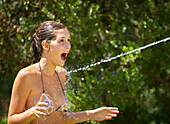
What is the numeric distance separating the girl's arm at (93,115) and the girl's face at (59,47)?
12.0 inches

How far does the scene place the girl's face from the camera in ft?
5.61

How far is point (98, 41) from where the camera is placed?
383 centimetres

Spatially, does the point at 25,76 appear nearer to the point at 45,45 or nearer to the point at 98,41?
the point at 45,45

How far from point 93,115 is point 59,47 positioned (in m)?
0.42

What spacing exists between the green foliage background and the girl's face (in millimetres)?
1067

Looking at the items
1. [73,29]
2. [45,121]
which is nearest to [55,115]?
[45,121]

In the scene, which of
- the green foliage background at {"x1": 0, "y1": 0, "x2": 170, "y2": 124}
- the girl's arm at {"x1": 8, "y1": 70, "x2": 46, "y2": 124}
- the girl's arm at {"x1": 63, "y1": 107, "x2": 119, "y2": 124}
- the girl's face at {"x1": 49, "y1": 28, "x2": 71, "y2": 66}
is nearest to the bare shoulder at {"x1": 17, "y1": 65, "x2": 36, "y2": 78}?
the girl's arm at {"x1": 8, "y1": 70, "x2": 46, "y2": 124}

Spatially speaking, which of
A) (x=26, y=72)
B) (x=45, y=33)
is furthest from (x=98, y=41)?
(x=26, y=72)

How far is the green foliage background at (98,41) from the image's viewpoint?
10.8ft

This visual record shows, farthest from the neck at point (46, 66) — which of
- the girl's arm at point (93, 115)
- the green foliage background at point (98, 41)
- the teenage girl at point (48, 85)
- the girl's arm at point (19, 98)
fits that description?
the green foliage background at point (98, 41)

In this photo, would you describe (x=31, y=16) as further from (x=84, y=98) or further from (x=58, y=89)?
(x=58, y=89)

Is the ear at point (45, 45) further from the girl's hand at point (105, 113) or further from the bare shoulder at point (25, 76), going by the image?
the girl's hand at point (105, 113)

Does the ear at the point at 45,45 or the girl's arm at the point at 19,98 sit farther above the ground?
the ear at the point at 45,45

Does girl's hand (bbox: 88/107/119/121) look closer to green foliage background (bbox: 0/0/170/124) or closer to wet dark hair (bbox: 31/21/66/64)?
wet dark hair (bbox: 31/21/66/64)
